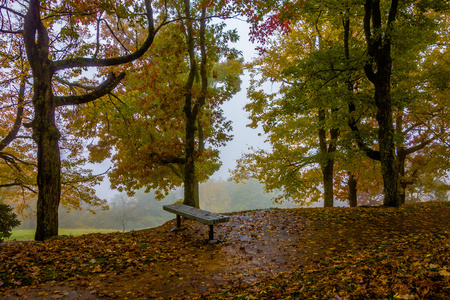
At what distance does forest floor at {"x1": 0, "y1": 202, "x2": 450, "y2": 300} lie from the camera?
3.06 meters

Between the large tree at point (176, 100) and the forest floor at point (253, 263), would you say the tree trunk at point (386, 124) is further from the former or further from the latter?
the large tree at point (176, 100)

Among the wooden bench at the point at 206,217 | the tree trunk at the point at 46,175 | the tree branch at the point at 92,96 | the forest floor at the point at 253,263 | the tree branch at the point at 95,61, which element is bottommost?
the forest floor at the point at 253,263

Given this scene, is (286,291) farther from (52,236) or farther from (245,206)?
(245,206)

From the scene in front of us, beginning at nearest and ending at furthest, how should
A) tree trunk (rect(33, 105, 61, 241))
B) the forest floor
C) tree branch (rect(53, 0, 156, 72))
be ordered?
the forest floor < tree trunk (rect(33, 105, 61, 241)) < tree branch (rect(53, 0, 156, 72))

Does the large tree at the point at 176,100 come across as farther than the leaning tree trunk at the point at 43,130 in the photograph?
Yes

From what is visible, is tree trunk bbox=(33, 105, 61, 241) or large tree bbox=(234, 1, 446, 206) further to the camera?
large tree bbox=(234, 1, 446, 206)

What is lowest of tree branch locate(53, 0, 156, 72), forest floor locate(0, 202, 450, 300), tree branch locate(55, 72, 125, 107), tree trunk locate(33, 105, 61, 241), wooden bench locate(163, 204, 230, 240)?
forest floor locate(0, 202, 450, 300)

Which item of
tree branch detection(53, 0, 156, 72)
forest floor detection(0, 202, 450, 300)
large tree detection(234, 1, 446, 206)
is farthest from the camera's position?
large tree detection(234, 1, 446, 206)

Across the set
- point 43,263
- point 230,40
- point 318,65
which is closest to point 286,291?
point 43,263

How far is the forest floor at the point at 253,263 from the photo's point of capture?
3059 millimetres

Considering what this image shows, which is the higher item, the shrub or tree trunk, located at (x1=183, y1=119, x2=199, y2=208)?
tree trunk, located at (x1=183, y1=119, x2=199, y2=208)

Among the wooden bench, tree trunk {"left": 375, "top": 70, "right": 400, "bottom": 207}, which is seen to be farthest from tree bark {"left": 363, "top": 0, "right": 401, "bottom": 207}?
the wooden bench

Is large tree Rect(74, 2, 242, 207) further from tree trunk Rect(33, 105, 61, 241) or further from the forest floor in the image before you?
the forest floor

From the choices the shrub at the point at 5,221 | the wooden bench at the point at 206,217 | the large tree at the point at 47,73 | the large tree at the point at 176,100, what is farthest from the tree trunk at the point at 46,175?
the shrub at the point at 5,221
